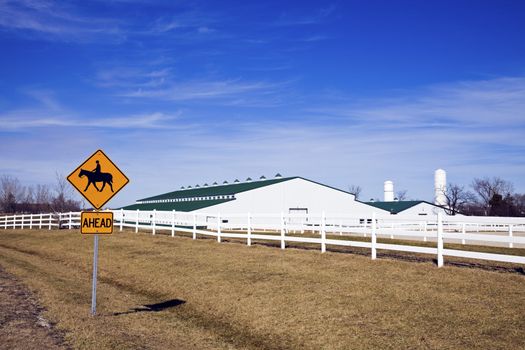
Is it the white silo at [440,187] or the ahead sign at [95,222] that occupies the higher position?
the white silo at [440,187]

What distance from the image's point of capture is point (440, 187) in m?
86.8

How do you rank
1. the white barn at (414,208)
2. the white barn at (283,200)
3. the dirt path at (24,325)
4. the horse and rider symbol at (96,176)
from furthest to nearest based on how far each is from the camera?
the white barn at (414,208)
the white barn at (283,200)
the horse and rider symbol at (96,176)
the dirt path at (24,325)

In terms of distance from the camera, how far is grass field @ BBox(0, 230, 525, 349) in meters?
9.07

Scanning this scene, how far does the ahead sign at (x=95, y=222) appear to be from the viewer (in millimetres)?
11297

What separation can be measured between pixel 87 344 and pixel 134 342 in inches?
30.0

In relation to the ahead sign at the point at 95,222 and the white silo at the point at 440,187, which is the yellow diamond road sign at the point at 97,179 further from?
the white silo at the point at 440,187

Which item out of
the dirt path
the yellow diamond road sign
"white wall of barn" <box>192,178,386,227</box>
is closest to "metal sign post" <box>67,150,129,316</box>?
the yellow diamond road sign

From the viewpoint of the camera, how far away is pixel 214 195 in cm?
6075

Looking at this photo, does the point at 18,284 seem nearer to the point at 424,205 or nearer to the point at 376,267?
the point at 376,267

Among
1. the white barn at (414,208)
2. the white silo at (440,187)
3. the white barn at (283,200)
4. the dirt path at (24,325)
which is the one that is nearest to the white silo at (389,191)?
the white silo at (440,187)

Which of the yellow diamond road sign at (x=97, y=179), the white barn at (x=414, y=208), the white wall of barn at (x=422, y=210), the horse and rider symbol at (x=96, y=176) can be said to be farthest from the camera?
the white wall of barn at (x=422, y=210)

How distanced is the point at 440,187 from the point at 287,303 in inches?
3154

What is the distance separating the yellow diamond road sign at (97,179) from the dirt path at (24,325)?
2570 millimetres

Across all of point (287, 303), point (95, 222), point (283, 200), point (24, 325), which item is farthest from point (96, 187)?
point (283, 200)
